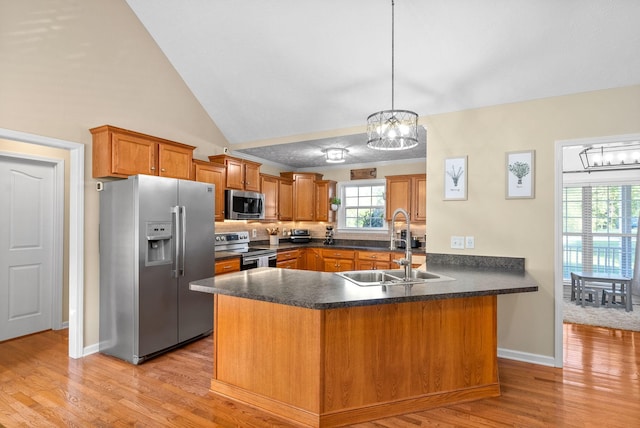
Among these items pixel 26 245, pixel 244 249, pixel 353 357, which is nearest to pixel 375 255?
pixel 244 249

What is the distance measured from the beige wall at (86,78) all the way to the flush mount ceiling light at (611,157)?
6.34 m

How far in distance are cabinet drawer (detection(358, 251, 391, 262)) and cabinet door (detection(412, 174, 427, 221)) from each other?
0.76 m

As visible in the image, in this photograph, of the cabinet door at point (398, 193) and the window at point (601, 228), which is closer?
the cabinet door at point (398, 193)

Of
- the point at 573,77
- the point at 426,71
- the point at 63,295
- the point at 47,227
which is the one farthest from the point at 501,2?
the point at 63,295

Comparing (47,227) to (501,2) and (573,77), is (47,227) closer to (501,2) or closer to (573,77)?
(501,2)

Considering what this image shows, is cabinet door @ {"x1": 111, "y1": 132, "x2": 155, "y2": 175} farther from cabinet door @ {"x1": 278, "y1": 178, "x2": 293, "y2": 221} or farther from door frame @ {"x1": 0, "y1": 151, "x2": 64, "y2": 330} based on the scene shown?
cabinet door @ {"x1": 278, "y1": 178, "x2": 293, "y2": 221}

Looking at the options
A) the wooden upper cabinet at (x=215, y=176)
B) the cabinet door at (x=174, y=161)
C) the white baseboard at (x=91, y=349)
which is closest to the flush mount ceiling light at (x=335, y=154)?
the wooden upper cabinet at (x=215, y=176)

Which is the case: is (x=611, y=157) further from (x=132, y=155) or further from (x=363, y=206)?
(x=132, y=155)

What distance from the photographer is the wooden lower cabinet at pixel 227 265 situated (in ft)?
13.3

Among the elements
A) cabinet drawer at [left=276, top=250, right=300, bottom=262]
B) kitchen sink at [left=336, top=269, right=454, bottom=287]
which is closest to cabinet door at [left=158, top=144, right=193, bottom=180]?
cabinet drawer at [left=276, top=250, right=300, bottom=262]

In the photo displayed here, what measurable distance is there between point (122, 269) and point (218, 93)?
248 cm

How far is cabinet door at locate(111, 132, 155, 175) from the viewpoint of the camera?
10.7 feet

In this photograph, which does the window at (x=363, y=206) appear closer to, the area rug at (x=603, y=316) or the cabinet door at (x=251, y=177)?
the cabinet door at (x=251, y=177)

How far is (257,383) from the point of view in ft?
7.73
